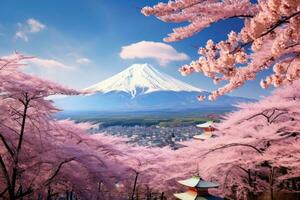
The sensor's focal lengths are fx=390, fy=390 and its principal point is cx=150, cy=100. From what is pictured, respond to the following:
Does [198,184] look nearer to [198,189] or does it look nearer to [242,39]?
[198,189]

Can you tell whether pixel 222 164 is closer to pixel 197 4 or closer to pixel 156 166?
pixel 156 166

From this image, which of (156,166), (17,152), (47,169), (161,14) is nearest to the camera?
(161,14)

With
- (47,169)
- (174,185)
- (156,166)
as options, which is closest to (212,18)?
(47,169)

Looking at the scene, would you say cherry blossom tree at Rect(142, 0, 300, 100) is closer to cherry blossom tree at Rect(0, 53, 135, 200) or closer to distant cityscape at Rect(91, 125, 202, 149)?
cherry blossom tree at Rect(0, 53, 135, 200)

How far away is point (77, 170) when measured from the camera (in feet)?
42.6

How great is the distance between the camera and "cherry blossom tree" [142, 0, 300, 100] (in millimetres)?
3611

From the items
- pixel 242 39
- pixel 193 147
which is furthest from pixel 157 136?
pixel 242 39

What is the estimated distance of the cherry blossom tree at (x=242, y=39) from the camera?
3.61 meters

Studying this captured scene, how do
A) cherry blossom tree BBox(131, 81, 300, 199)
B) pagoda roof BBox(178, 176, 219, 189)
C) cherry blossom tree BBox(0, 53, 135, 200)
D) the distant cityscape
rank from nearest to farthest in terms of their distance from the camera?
cherry blossom tree BBox(0, 53, 135, 200) < pagoda roof BBox(178, 176, 219, 189) < cherry blossom tree BBox(131, 81, 300, 199) < the distant cityscape

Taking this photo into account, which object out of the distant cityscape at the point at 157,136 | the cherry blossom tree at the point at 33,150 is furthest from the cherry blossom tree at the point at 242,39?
the distant cityscape at the point at 157,136

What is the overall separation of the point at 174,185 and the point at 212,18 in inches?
695

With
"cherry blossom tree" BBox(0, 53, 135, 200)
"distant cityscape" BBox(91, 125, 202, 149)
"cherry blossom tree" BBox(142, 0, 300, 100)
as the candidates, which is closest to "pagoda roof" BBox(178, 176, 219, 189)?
"cherry blossom tree" BBox(0, 53, 135, 200)

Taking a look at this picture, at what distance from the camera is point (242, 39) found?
405cm

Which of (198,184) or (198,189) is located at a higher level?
(198,184)
